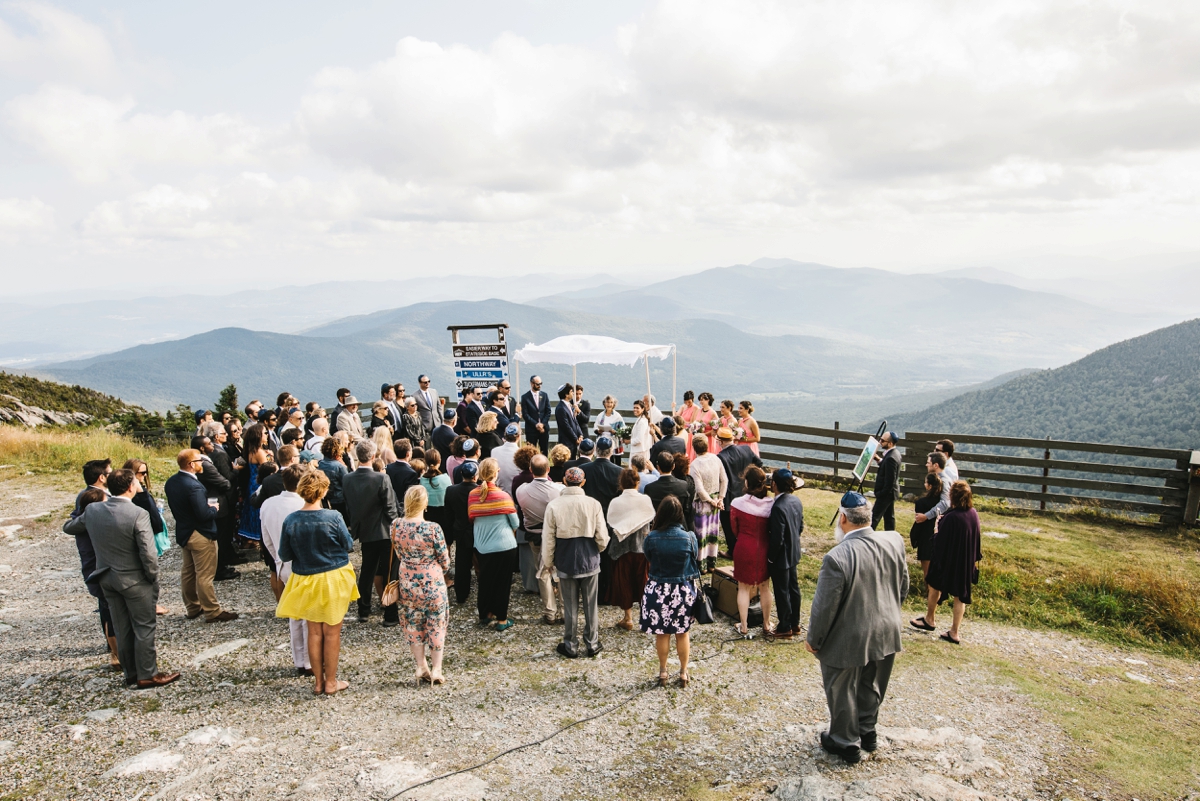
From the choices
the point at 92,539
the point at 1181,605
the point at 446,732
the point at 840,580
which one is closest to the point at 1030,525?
the point at 1181,605

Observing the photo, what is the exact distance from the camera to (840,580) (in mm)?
3918

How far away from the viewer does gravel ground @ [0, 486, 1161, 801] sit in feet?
12.7

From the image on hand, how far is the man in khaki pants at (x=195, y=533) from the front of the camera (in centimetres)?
586

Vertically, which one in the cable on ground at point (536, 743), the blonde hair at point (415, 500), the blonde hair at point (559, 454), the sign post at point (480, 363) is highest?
the sign post at point (480, 363)

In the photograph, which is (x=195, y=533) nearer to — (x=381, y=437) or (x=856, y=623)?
(x=381, y=437)

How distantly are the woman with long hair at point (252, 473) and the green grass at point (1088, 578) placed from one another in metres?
6.24

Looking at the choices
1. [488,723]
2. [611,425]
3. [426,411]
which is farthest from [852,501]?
[426,411]

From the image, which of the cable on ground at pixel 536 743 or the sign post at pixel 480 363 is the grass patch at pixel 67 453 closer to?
the sign post at pixel 480 363

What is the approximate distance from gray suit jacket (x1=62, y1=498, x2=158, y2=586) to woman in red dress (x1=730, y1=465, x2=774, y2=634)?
4634 millimetres

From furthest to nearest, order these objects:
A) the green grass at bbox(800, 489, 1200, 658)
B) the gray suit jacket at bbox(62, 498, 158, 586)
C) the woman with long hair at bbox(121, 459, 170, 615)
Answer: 1. the green grass at bbox(800, 489, 1200, 658)
2. the woman with long hair at bbox(121, 459, 170, 615)
3. the gray suit jacket at bbox(62, 498, 158, 586)

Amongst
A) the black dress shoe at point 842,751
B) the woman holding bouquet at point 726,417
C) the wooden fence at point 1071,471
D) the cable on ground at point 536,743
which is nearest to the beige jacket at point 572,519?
the cable on ground at point 536,743

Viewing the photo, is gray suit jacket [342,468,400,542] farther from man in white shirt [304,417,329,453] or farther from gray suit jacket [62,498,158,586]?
gray suit jacket [62,498,158,586]

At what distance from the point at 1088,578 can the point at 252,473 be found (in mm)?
9653

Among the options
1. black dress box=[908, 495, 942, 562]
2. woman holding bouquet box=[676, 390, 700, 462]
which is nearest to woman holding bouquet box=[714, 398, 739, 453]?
woman holding bouquet box=[676, 390, 700, 462]
